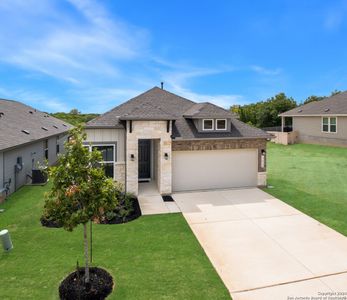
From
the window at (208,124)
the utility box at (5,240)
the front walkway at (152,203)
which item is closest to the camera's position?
the utility box at (5,240)

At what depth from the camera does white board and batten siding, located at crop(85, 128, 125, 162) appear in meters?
12.1

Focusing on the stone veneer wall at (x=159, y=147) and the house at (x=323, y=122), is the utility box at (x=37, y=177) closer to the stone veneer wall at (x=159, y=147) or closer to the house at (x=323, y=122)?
the stone veneer wall at (x=159, y=147)

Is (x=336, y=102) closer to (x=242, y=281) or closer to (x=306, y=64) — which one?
(x=306, y=64)

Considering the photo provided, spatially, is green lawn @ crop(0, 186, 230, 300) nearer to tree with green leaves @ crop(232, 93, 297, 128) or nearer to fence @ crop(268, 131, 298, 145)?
fence @ crop(268, 131, 298, 145)

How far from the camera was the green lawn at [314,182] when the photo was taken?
9.91m

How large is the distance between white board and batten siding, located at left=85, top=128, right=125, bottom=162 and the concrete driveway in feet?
11.6

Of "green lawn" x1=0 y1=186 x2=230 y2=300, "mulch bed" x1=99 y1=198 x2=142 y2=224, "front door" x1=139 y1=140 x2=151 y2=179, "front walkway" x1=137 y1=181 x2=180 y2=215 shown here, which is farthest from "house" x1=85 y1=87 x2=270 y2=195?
"green lawn" x1=0 y1=186 x2=230 y2=300

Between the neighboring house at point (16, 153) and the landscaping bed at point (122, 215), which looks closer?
the landscaping bed at point (122, 215)

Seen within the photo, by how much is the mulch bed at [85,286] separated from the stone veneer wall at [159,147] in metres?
6.34

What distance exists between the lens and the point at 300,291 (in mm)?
5402

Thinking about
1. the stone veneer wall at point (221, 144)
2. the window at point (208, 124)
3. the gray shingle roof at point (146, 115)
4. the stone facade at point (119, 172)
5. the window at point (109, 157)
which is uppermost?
the gray shingle roof at point (146, 115)

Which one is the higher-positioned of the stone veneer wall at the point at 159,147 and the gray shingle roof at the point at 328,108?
the gray shingle roof at the point at 328,108

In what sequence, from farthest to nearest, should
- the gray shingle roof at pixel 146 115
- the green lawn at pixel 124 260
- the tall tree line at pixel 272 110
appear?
the tall tree line at pixel 272 110, the gray shingle roof at pixel 146 115, the green lawn at pixel 124 260

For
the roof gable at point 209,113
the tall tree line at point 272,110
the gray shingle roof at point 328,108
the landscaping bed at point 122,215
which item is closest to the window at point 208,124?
the roof gable at point 209,113
